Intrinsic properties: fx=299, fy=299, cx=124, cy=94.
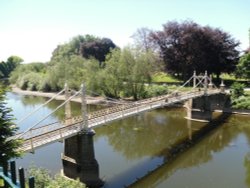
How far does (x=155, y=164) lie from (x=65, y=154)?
6.83 metres

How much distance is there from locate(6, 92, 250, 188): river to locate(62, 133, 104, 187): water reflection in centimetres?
104

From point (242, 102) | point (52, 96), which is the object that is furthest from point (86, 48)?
point (242, 102)

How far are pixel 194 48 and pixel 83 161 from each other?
34.6 meters

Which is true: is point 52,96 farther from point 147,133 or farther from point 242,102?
point 242,102

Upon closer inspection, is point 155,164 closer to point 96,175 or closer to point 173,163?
point 173,163

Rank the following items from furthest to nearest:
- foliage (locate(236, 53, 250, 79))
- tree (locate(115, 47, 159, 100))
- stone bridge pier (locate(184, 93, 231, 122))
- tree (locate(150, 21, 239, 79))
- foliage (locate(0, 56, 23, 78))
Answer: foliage (locate(0, 56, 23, 78)), tree (locate(150, 21, 239, 79)), tree (locate(115, 47, 159, 100)), foliage (locate(236, 53, 250, 79)), stone bridge pier (locate(184, 93, 231, 122))

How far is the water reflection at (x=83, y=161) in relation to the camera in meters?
17.4

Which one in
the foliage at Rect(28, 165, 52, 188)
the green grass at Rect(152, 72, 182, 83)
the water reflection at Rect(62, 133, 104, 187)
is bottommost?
the water reflection at Rect(62, 133, 104, 187)

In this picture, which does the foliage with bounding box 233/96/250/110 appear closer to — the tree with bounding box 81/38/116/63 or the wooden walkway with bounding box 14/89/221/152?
the wooden walkway with bounding box 14/89/221/152

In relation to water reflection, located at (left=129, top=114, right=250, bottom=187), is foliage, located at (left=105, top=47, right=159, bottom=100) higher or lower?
higher

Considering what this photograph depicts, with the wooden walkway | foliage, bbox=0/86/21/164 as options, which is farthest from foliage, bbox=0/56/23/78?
foliage, bbox=0/86/21/164

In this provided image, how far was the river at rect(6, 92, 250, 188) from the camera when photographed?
18.8m

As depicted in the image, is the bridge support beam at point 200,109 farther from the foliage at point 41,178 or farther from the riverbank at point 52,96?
the foliage at point 41,178

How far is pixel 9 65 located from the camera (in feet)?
359
